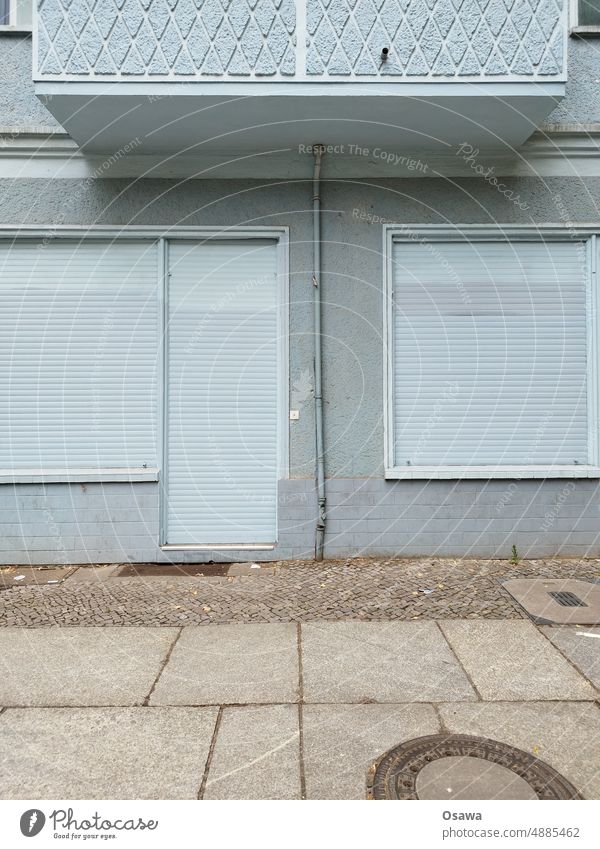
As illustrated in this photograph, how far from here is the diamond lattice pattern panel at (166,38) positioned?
5.93 meters

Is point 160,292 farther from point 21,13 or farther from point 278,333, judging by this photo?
point 21,13

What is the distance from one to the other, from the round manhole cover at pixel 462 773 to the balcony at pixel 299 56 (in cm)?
543

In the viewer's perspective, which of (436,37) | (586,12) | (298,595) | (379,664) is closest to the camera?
(379,664)

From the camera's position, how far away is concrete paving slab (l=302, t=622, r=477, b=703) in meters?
3.88

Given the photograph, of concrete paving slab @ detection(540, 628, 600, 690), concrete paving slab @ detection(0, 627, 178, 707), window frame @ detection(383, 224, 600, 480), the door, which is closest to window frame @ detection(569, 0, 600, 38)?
window frame @ detection(383, 224, 600, 480)

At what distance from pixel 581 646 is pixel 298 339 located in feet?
13.6

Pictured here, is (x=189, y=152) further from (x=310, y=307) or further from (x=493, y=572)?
(x=493, y=572)

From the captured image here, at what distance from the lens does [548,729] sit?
3457 mm

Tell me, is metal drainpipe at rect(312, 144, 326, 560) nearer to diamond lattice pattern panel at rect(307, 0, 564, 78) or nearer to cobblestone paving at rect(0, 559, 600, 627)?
cobblestone paving at rect(0, 559, 600, 627)

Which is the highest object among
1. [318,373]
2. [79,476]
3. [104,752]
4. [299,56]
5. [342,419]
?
[299,56]

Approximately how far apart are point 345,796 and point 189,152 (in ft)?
20.8

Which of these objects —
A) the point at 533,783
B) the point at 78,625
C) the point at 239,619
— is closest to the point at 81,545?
the point at 78,625

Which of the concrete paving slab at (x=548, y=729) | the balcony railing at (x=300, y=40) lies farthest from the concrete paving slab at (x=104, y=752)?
the balcony railing at (x=300, y=40)

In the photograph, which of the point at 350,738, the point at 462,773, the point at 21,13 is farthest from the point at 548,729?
the point at 21,13
